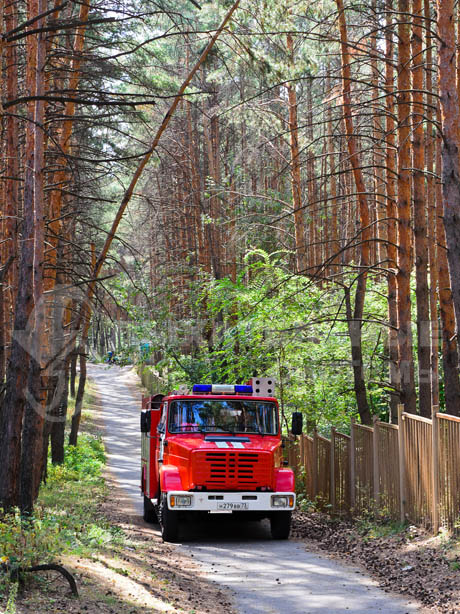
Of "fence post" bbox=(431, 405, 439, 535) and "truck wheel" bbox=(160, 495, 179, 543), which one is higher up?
"fence post" bbox=(431, 405, 439, 535)

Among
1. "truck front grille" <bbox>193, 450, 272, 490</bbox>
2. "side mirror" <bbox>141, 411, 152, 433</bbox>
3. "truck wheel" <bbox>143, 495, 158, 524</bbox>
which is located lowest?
"truck wheel" <bbox>143, 495, 158, 524</bbox>

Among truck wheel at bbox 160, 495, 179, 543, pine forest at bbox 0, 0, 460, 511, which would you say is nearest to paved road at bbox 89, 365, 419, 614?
truck wheel at bbox 160, 495, 179, 543

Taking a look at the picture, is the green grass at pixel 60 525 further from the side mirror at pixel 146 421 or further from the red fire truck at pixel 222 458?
the side mirror at pixel 146 421

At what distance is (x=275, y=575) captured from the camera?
10156 millimetres

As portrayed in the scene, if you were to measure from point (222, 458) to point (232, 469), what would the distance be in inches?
9.5

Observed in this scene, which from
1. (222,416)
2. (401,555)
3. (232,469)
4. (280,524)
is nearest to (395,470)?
(280,524)

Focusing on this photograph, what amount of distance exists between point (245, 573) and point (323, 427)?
10.6 m

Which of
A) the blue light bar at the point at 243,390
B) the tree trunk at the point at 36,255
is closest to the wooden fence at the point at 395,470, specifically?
the blue light bar at the point at 243,390

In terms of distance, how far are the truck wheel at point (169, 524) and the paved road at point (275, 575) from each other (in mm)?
313

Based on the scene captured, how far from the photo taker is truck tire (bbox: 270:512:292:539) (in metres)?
13.2

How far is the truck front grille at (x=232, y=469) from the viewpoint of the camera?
1295 centimetres

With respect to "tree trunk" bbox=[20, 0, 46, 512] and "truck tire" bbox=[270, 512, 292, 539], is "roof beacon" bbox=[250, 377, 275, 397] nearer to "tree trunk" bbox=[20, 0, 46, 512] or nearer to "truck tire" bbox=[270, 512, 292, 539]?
"truck tire" bbox=[270, 512, 292, 539]

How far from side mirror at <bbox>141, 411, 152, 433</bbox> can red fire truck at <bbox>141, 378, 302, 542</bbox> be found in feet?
1.42

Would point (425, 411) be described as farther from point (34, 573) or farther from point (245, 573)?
point (34, 573)
